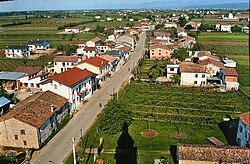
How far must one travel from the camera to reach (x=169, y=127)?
7.84 meters

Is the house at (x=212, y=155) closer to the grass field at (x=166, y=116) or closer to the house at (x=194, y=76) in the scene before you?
the grass field at (x=166, y=116)

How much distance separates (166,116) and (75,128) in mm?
3008

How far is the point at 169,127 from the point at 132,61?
1024 centimetres

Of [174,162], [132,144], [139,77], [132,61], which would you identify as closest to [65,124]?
[132,144]

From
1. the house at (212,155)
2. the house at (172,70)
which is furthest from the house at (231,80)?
the house at (212,155)

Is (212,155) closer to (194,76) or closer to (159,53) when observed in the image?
(194,76)

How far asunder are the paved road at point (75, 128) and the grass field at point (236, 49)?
593 centimetres

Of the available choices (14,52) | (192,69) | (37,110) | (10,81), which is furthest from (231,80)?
(14,52)

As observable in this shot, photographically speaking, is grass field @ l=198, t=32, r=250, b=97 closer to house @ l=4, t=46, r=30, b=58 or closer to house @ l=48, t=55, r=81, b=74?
house @ l=48, t=55, r=81, b=74

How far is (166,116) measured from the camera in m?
8.55

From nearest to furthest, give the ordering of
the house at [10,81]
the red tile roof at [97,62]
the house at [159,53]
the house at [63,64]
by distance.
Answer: the house at [10,81] → the red tile roof at [97,62] → the house at [63,64] → the house at [159,53]

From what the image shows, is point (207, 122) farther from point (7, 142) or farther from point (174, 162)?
point (7, 142)

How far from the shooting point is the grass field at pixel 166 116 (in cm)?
672

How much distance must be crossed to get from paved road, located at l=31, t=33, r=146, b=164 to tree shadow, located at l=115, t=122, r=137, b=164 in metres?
1.22
